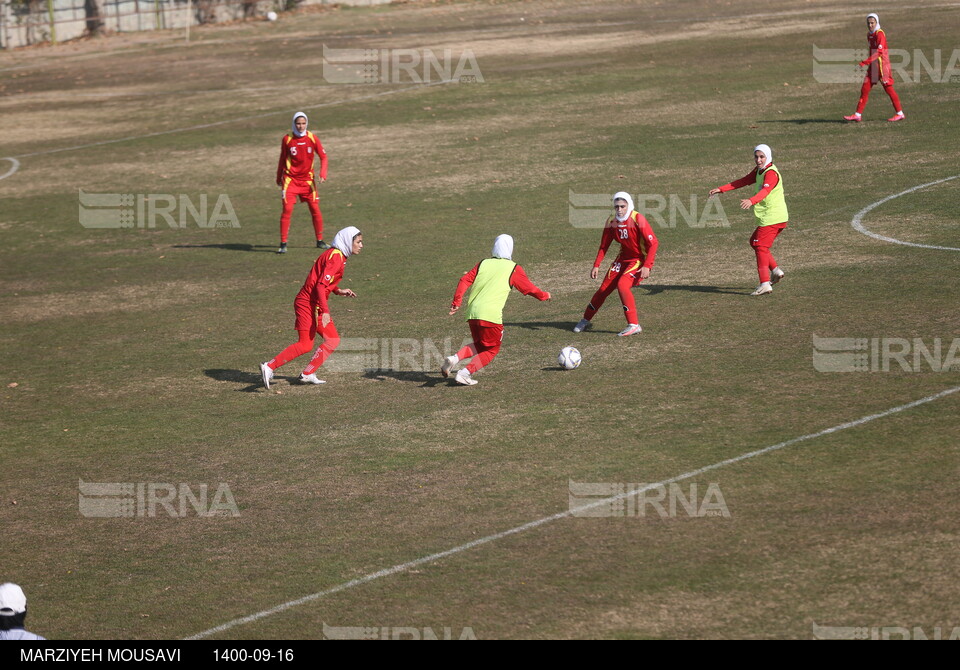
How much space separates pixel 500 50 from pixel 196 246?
2145 centimetres

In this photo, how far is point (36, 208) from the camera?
30016 millimetres

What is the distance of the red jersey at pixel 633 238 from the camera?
17.5m

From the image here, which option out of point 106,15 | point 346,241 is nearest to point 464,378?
point 346,241

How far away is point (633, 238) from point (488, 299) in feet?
10.5

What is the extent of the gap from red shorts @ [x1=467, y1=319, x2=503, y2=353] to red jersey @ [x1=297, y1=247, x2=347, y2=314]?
6.50 ft

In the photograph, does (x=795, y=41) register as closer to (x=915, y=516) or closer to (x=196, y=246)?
(x=196, y=246)

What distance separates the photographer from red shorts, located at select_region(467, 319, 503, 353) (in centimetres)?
1563

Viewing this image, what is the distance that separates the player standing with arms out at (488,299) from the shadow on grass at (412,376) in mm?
348

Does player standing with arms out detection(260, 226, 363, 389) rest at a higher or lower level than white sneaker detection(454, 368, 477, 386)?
higher

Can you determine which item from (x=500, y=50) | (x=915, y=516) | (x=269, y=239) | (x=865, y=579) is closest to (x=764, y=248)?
(x=915, y=516)
